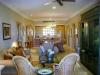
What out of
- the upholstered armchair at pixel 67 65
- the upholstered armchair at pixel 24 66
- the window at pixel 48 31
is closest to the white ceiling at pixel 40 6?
the upholstered armchair at pixel 67 65

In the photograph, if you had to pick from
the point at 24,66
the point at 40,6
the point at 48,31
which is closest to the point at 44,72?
the point at 24,66

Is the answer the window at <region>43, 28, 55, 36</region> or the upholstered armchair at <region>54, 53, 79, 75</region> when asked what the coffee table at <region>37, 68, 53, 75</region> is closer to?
the upholstered armchair at <region>54, 53, 79, 75</region>

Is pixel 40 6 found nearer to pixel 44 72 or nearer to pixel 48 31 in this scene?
pixel 44 72

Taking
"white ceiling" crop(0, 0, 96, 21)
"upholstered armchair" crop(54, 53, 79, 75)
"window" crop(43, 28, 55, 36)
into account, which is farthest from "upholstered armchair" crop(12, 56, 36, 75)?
Answer: "window" crop(43, 28, 55, 36)

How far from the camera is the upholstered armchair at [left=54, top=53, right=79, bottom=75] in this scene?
4262mm

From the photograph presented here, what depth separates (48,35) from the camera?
1950 centimetres

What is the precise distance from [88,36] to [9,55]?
3.13m

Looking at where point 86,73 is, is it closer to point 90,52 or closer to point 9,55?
point 90,52

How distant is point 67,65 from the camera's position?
4289 mm

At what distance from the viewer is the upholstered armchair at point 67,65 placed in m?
4.26

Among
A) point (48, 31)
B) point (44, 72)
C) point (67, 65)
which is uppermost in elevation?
point (48, 31)

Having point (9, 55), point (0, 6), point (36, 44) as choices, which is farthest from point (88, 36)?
point (36, 44)

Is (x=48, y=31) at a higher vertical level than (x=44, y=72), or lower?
higher

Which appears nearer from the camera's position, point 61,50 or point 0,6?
point 0,6
